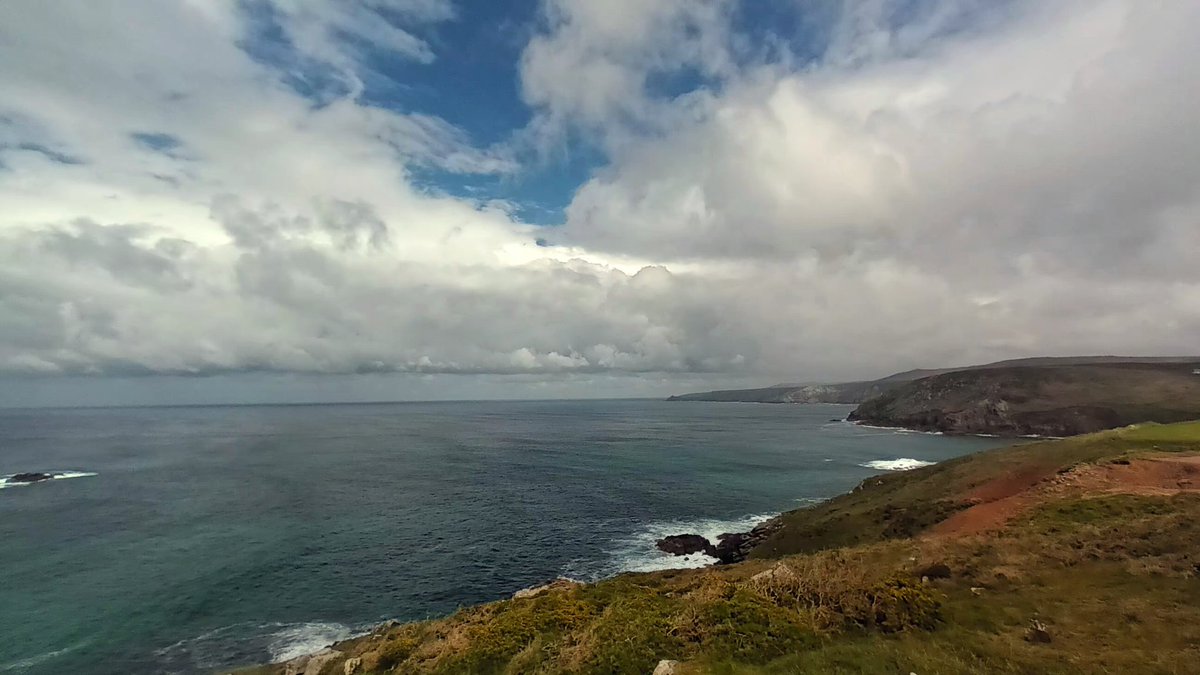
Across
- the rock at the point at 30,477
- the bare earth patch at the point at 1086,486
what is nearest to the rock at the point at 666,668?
the bare earth patch at the point at 1086,486

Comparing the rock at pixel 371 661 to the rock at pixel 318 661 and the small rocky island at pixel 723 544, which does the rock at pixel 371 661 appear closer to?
the rock at pixel 318 661

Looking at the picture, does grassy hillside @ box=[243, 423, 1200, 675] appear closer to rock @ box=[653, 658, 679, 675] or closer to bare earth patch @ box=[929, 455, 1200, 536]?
rock @ box=[653, 658, 679, 675]

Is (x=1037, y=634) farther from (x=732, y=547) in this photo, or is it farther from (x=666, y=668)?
(x=732, y=547)

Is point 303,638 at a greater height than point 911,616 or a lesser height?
lesser

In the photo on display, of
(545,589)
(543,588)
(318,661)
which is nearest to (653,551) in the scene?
(543,588)

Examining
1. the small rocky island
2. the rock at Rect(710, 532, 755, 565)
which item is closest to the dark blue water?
the small rocky island
